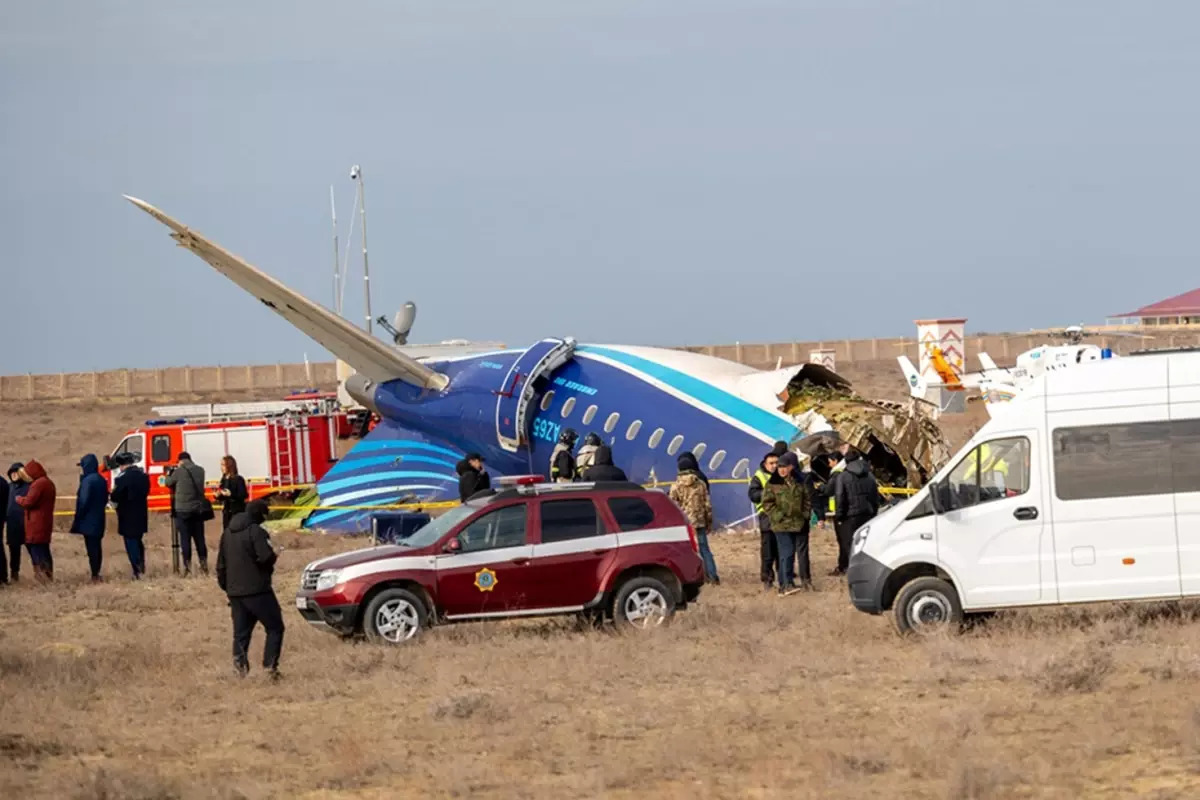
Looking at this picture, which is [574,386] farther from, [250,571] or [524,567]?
[250,571]

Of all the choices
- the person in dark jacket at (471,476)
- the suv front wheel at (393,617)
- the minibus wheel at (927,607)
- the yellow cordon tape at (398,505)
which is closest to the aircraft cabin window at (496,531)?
the suv front wheel at (393,617)

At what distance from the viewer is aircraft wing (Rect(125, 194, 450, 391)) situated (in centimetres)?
3322

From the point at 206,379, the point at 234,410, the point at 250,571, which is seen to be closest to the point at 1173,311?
the point at 206,379

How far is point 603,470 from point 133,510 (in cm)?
725

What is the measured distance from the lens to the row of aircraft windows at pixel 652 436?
2775cm

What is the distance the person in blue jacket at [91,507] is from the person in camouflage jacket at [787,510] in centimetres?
977

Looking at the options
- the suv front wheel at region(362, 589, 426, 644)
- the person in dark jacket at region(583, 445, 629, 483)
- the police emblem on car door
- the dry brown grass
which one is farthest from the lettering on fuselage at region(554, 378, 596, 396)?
the suv front wheel at region(362, 589, 426, 644)

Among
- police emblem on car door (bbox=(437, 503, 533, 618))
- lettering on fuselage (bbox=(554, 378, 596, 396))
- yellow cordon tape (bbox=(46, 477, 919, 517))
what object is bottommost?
police emblem on car door (bbox=(437, 503, 533, 618))

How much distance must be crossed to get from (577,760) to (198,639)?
889cm

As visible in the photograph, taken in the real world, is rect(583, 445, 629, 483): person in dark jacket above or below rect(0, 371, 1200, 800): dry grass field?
above

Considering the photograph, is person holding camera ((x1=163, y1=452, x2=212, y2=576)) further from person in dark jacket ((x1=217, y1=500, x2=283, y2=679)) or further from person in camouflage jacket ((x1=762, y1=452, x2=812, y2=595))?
person in dark jacket ((x1=217, y1=500, x2=283, y2=679))

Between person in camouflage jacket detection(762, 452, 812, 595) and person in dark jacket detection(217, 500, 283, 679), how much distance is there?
7349 mm

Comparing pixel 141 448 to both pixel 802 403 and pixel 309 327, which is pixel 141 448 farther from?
pixel 802 403

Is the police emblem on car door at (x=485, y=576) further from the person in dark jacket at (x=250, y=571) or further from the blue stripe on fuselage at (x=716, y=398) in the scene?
the blue stripe on fuselage at (x=716, y=398)
